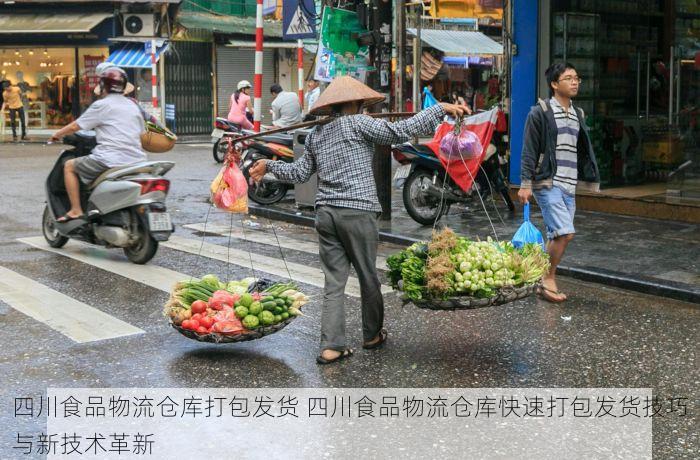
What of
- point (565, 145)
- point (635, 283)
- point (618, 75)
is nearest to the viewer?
point (565, 145)

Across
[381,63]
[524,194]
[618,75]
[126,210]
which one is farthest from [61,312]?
[618,75]

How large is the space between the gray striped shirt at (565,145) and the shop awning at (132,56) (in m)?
21.7

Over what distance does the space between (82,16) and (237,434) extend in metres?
25.9

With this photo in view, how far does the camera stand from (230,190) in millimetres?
6152

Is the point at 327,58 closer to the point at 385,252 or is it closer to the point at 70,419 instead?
the point at 385,252

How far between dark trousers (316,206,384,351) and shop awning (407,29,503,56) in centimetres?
2275

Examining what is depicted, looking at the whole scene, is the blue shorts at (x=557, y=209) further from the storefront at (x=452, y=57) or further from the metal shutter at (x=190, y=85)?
the metal shutter at (x=190, y=85)

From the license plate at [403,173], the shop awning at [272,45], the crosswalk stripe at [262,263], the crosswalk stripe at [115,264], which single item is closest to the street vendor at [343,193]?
the crosswalk stripe at [262,263]

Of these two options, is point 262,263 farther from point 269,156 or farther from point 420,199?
point 269,156

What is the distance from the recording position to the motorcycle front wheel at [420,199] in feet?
36.3

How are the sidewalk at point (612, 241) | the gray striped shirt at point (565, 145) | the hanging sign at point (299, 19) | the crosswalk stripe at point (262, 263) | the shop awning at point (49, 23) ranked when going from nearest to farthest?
the gray striped shirt at point (565, 145)
the sidewalk at point (612, 241)
the crosswalk stripe at point (262, 263)
the hanging sign at point (299, 19)
the shop awning at point (49, 23)

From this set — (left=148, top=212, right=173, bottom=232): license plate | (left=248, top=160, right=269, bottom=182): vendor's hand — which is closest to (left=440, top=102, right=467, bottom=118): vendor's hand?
(left=248, top=160, right=269, bottom=182): vendor's hand

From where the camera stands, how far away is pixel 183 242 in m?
10.2

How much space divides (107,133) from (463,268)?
4.59 metres
